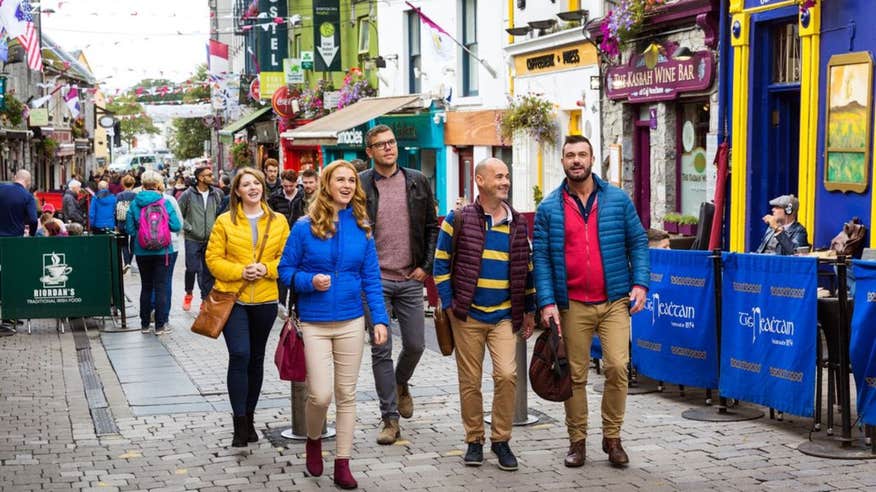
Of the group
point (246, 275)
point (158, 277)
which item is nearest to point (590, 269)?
point (246, 275)

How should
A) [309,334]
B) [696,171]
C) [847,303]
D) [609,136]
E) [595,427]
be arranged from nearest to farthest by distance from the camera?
1. [309,334]
2. [847,303]
3. [595,427]
4. [696,171]
5. [609,136]

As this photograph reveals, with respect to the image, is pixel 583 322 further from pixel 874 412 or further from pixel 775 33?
pixel 775 33

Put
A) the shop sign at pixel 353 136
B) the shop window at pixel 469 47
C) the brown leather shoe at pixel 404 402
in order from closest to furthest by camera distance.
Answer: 1. the brown leather shoe at pixel 404 402
2. the shop window at pixel 469 47
3. the shop sign at pixel 353 136

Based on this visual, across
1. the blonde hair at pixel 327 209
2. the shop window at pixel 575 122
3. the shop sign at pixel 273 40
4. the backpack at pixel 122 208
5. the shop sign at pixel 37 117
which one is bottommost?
the backpack at pixel 122 208

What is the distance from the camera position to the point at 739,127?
15.9 meters

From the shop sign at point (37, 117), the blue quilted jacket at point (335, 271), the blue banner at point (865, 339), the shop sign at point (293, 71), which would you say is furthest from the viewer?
the shop sign at point (37, 117)

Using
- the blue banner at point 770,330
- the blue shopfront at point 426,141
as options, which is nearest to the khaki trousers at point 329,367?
the blue banner at point 770,330

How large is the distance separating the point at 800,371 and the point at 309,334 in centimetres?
308

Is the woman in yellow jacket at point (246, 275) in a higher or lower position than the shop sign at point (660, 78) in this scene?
lower

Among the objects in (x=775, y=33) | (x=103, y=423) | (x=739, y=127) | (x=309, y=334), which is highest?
(x=775, y=33)

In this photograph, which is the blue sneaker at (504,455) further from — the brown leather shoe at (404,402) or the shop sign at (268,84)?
the shop sign at (268,84)

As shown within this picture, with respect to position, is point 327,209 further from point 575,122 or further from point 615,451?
point 575,122

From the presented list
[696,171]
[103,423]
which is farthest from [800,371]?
[696,171]

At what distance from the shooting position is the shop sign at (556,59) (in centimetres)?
2055
